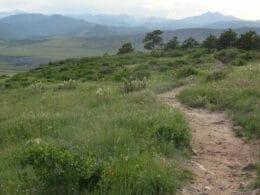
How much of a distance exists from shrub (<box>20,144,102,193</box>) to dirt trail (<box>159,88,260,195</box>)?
148 cm

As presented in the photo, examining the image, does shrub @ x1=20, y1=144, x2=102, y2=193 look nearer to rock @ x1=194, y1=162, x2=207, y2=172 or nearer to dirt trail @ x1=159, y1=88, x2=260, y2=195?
dirt trail @ x1=159, y1=88, x2=260, y2=195

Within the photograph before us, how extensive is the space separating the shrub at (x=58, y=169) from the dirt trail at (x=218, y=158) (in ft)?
4.85

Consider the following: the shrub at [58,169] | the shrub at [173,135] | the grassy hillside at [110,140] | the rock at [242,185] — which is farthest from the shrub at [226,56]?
the shrub at [58,169]

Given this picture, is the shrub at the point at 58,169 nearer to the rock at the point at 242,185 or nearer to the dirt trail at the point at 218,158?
the dirt trail at the point at 218,158

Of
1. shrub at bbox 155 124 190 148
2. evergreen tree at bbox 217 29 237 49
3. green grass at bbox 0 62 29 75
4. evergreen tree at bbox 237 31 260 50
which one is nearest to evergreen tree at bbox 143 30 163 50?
evergreen tree at bbox 217 29 237 49

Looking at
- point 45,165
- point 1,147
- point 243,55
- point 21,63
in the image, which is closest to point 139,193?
point 45,165

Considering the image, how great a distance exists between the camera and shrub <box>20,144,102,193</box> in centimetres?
595

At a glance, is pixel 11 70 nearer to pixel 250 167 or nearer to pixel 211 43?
pixel 211 43

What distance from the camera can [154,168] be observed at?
261 inches

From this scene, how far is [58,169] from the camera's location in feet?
19.5

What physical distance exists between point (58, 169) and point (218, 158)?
3601 millimetres

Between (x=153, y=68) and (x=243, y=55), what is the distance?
234 inches

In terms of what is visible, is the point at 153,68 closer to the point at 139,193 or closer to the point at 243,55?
the point at 243,55

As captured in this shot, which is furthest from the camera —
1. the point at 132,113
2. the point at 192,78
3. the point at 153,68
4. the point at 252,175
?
the point at 153,68
